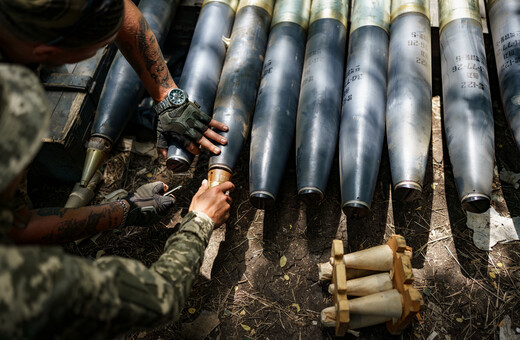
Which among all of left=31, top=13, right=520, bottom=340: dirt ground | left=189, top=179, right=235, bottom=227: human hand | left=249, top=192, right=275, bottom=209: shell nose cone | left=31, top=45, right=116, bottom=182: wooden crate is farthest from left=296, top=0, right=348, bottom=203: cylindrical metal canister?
left=31, top=45, right=116, bottom=182: wooden crate

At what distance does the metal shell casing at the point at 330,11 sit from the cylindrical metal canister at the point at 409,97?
339 mm

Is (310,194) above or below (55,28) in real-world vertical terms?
below

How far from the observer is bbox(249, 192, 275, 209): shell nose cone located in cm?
219

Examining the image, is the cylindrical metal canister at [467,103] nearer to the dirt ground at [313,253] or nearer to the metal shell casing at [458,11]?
the metal shell casing at [458,11]

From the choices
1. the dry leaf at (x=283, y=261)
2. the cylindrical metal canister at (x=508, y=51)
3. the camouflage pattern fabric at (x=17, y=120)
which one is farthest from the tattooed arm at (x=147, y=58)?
the cylindrical metal canister at (x=508, y=51)

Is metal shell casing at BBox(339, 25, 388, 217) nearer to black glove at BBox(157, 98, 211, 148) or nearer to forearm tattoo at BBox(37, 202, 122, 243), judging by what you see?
black glove at BBox(157, 98, 211, 148)

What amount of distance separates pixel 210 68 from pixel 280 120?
2.15 feet

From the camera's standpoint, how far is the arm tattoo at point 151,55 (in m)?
2.32

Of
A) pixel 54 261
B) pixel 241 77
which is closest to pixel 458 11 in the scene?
pixel 241 77

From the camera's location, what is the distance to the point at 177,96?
2352 mm

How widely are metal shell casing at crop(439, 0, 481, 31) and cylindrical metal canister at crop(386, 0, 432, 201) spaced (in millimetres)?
125

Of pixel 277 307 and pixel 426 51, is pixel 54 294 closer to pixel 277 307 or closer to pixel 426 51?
pixel 277 307

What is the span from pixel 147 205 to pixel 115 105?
748mm

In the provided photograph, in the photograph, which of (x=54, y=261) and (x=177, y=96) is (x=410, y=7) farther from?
(x=54, y=261)
